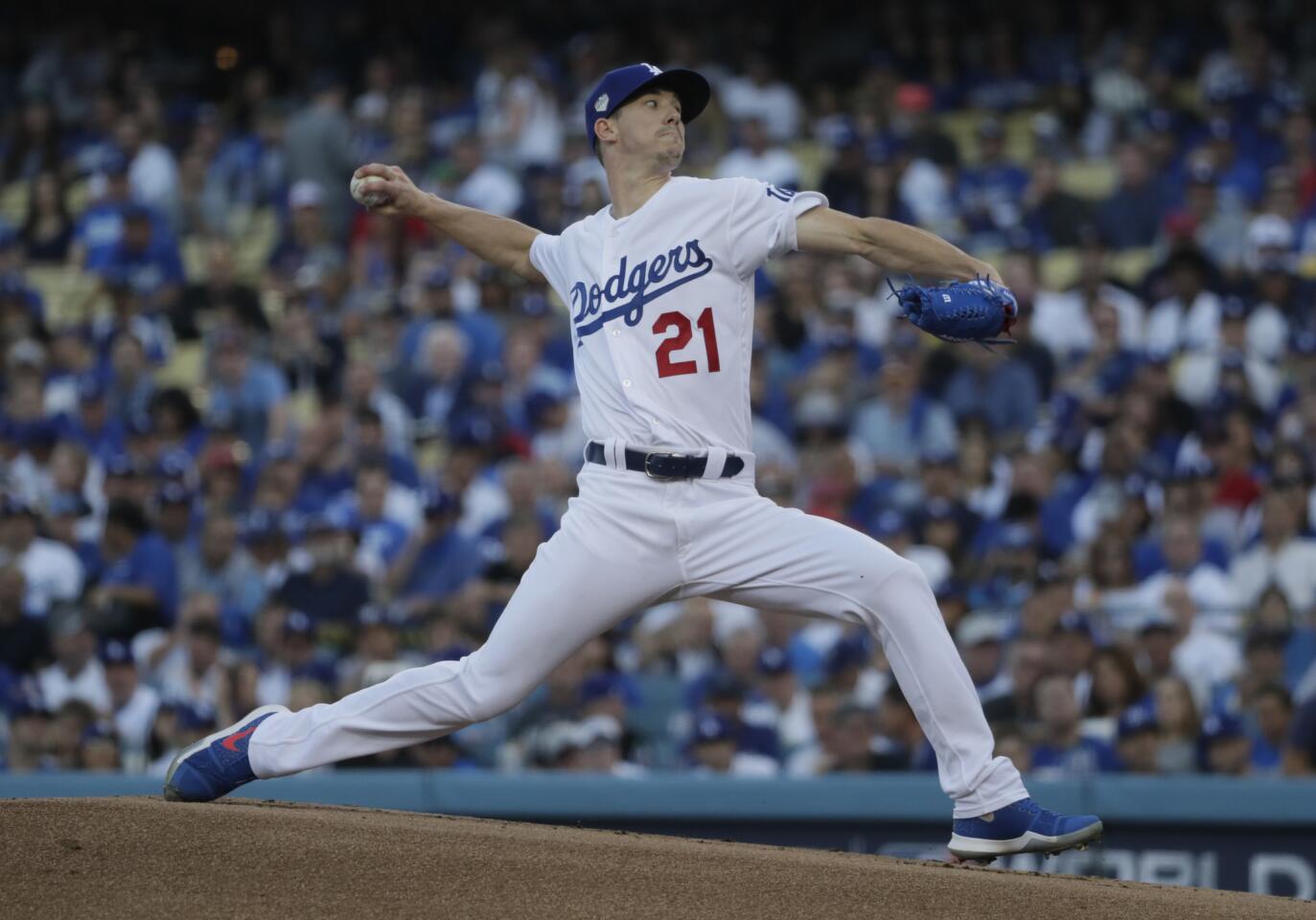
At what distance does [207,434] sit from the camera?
411 inches

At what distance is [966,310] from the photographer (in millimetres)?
4254

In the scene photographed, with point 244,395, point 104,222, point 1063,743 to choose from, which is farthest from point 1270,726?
point 104,222

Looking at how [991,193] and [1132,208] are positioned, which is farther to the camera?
[991,193]

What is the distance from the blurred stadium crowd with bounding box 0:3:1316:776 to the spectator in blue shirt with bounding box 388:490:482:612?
0.02 metres

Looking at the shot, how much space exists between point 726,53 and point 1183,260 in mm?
5105

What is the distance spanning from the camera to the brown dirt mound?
167 inches

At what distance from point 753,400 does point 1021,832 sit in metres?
5.26

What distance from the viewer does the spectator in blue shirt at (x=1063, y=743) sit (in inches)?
277

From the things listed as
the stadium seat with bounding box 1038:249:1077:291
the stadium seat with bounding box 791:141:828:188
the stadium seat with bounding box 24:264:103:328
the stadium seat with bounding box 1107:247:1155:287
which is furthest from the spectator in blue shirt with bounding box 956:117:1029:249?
the stadium seat with bounding box 24:264:103:328

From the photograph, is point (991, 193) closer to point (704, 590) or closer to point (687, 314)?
point (687, 314)

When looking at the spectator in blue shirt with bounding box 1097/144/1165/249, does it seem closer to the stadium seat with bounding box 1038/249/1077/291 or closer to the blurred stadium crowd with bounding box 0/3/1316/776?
the blurred stadium crowd with bounding box 0/3/1316/776

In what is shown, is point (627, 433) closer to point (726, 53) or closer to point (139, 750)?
point (139, 750)

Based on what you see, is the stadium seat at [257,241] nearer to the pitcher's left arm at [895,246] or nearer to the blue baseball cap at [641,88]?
the blue baseball cap at [641,88]

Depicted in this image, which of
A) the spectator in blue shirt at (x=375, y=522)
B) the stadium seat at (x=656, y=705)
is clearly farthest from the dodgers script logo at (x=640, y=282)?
the spectator in blue shirt at (x=375, y=522)
